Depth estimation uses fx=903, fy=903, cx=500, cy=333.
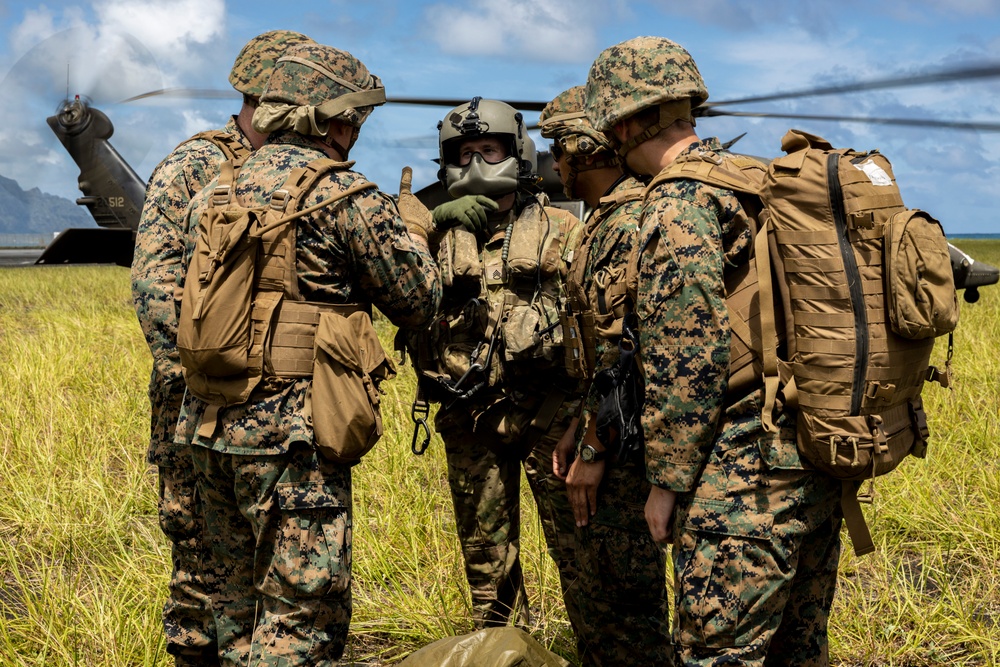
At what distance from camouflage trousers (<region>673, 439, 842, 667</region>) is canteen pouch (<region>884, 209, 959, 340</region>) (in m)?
0.42

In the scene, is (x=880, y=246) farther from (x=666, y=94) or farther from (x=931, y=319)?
(x=666, y=94)

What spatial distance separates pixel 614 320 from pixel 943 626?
81.3 inches

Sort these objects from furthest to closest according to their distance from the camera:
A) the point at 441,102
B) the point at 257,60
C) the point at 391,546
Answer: the point at 441,102 < the point at 391,546 < the point at 257,60

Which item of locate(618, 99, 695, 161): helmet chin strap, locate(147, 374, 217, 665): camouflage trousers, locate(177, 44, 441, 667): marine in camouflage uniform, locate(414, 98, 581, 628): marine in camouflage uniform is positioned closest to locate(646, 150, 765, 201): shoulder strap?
locate(618, 99, 695, 161): helmet chin strap

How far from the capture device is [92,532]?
453cm

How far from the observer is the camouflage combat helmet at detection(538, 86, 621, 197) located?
123 inches

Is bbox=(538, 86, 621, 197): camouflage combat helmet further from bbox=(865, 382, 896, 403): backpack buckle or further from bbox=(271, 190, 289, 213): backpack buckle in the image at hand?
bbox=(865, 382, 896, 403): backpack buckle

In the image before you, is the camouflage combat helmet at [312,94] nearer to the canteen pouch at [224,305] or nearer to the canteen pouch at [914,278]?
the canteen pouch at [224,305]

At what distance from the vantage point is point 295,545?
245 centimetres

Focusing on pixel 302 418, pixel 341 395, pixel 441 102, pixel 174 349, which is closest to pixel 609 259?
pixel 341 395

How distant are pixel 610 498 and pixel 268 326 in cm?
113

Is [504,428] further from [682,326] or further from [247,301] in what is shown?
[682,326]

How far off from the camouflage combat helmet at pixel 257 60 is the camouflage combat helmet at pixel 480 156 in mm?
661

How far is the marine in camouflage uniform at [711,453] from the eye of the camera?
205 centimetres
